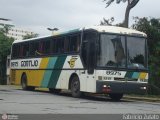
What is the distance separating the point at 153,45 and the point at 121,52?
11.3 m

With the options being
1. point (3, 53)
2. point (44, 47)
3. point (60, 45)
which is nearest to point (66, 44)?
point (60, 45)

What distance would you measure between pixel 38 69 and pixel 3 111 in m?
14.3

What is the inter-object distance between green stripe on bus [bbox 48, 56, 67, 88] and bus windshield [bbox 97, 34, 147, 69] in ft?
12.3

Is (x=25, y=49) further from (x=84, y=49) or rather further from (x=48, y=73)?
(x=84, y=49)

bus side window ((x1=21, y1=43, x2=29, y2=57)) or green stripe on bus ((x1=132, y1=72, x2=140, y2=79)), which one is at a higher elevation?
bus side window ((x1=21, y1=43, x2=29, y2=57))

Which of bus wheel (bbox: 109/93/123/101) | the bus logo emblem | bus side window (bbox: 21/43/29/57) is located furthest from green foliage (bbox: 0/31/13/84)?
bus wheel (bbox: 109/93/123/101)

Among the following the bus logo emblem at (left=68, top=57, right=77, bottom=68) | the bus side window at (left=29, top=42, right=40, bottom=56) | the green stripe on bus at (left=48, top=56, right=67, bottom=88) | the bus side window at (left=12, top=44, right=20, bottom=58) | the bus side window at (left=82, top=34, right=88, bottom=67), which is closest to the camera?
the bus side window at (left=82, top=34, right=88, bottom=67)

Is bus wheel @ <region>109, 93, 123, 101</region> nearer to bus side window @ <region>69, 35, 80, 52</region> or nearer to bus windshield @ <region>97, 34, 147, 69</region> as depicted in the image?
bus windshield @ <region>97, 34, 147, 69</region>

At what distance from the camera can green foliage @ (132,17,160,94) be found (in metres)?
32.2

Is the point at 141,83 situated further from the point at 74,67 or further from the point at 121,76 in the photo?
the point at 74,67

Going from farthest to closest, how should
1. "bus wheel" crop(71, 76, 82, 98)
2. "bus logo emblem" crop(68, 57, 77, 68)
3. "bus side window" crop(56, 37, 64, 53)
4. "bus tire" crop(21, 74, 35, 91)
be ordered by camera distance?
"bus tire" crop(21, 74, 35, 91), "bus side window" crop(56, 37, 64, 53), "bus logo emblem" crop(68, 57, 77, 68), "bus wheel" crop(71, 76, 82, 98)

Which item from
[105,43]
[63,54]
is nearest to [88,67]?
[105,43]

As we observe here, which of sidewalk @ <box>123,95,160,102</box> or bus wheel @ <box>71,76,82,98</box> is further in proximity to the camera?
sidewalk @ <box>123,95,160,102</box>

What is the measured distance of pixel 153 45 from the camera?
114 ft
